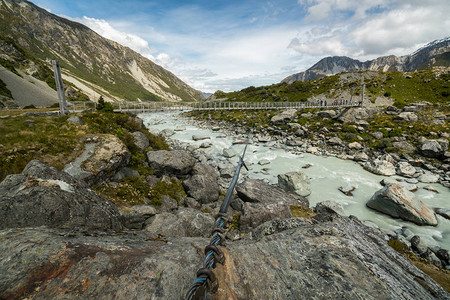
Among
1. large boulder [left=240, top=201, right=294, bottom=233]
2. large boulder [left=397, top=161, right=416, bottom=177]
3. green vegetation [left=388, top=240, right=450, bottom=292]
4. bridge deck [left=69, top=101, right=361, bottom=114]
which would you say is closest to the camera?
green vegetation [left=388, top=240, right=450, bottom=292]

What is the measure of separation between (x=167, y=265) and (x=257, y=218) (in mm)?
5854

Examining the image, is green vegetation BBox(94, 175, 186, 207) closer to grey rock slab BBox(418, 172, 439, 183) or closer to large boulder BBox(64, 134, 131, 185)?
large boulder BBox(64, 134, 131, 185)

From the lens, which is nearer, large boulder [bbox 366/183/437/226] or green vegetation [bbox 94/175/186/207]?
green vegetation [bbox 94/175/186/207]

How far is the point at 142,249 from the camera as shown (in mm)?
3141

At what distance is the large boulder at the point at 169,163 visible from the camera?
13461 millimetres

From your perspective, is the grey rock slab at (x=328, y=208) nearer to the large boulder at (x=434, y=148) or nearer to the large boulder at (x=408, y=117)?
the large boulder at (x=434, y=148)

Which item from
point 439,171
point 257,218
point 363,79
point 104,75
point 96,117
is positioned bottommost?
point 439,171

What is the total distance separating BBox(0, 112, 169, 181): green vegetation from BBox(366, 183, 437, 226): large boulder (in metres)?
15.2

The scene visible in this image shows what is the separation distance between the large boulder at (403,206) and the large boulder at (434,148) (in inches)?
567

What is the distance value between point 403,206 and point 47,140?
20.1 metres

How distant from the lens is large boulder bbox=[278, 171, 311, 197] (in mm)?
13459

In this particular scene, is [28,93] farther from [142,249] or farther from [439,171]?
[439,171]

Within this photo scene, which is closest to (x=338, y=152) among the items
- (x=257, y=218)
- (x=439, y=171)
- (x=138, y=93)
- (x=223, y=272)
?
(x=439, y=171)

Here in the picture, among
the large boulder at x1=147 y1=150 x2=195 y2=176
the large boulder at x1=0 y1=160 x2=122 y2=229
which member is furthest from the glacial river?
the large boulder at x1=0 y1=160 x2=122 y2=229
